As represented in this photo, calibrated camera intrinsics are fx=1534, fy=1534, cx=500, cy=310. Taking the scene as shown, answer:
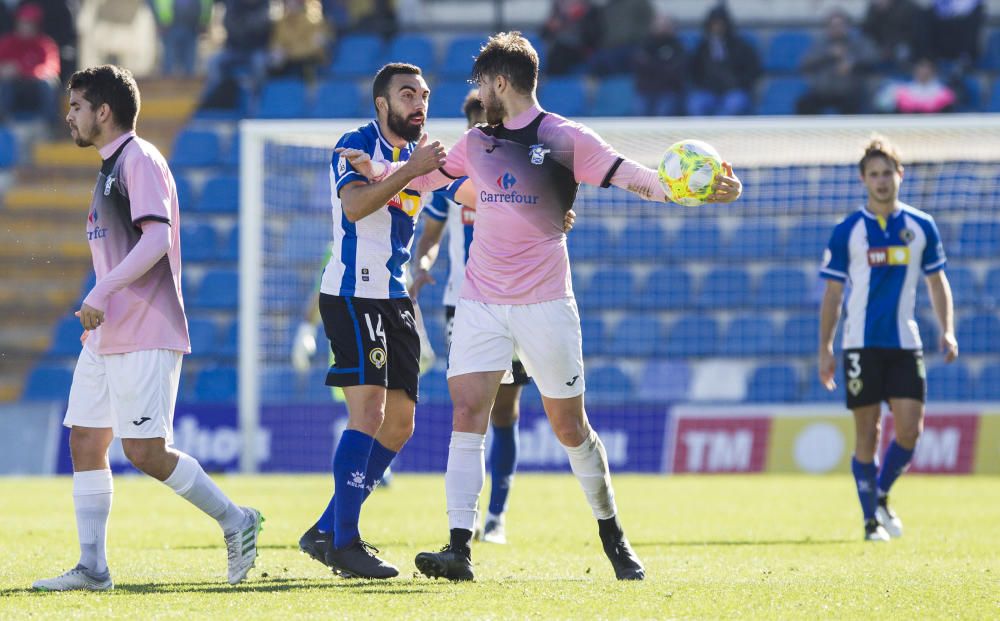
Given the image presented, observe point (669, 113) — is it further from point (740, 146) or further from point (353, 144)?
point (353, 144)

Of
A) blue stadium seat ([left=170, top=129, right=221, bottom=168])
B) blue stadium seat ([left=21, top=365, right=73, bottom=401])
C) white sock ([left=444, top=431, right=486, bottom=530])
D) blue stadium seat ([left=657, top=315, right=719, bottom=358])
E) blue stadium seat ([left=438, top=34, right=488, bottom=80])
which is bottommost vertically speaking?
blue stadium seat ([left=21, top=365, right=73, bottom=401])

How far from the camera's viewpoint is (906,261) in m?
9.86

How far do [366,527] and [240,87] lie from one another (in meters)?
13.1

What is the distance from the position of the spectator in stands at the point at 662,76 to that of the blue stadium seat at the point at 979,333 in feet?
15.0

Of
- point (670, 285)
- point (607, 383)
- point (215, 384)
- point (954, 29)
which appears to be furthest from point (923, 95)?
point (215, 384)

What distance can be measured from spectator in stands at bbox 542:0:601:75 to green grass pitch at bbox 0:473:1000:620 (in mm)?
8597

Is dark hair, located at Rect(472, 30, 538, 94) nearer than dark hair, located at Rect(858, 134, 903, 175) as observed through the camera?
Yes

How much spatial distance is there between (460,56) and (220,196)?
403cm

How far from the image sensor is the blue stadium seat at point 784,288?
18500mm

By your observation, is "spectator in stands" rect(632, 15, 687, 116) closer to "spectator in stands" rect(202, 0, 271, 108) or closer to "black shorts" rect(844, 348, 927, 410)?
"spectator in stands" rect(202, 0, 271, 108)

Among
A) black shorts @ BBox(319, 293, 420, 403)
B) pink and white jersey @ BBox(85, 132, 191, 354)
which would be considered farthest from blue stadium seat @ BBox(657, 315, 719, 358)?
pink and white jersey @ BBox(85, 132, 191, 354)

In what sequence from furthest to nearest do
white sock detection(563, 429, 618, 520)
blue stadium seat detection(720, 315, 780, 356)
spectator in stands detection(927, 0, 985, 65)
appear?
spectator in stands detection(927, 0, 985, 65) → blue stadium seat detection(720, 315, 780, 356) → white sock detection(563, 429, 618, 520)

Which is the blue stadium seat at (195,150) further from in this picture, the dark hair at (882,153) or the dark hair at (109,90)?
the dark hair at (109,90)

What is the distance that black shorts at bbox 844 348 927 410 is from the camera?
973 cm
